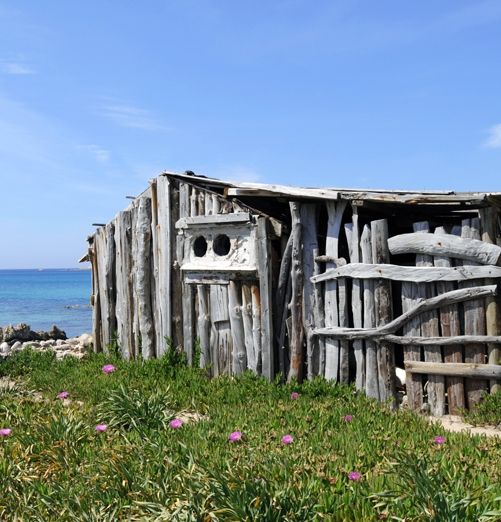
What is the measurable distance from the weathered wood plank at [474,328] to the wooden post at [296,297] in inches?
92.2

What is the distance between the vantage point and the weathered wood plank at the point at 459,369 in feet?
25.7

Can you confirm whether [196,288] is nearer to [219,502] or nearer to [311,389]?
[311,389]

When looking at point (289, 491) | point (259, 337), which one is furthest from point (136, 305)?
point (289, 491)

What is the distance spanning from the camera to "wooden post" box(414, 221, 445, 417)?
8148 mm

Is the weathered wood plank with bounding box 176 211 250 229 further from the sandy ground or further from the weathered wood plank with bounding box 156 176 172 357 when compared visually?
the sandy ground

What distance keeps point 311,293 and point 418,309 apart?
5.41 ft

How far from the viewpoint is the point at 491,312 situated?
7895 millimetres

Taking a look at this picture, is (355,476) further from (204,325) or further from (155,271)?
(155,271)

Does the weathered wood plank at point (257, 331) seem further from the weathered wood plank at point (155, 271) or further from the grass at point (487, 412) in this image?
the grass at point (487, 412)

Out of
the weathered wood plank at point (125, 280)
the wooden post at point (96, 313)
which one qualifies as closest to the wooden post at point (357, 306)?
the weathered wood plank at point (125, 280)

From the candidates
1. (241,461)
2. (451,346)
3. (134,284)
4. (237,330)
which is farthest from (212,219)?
(241,461)

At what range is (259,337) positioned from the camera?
31.0 ft

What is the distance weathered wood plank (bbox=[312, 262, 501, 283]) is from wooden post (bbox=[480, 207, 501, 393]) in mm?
197

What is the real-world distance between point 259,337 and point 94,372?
3.34m
